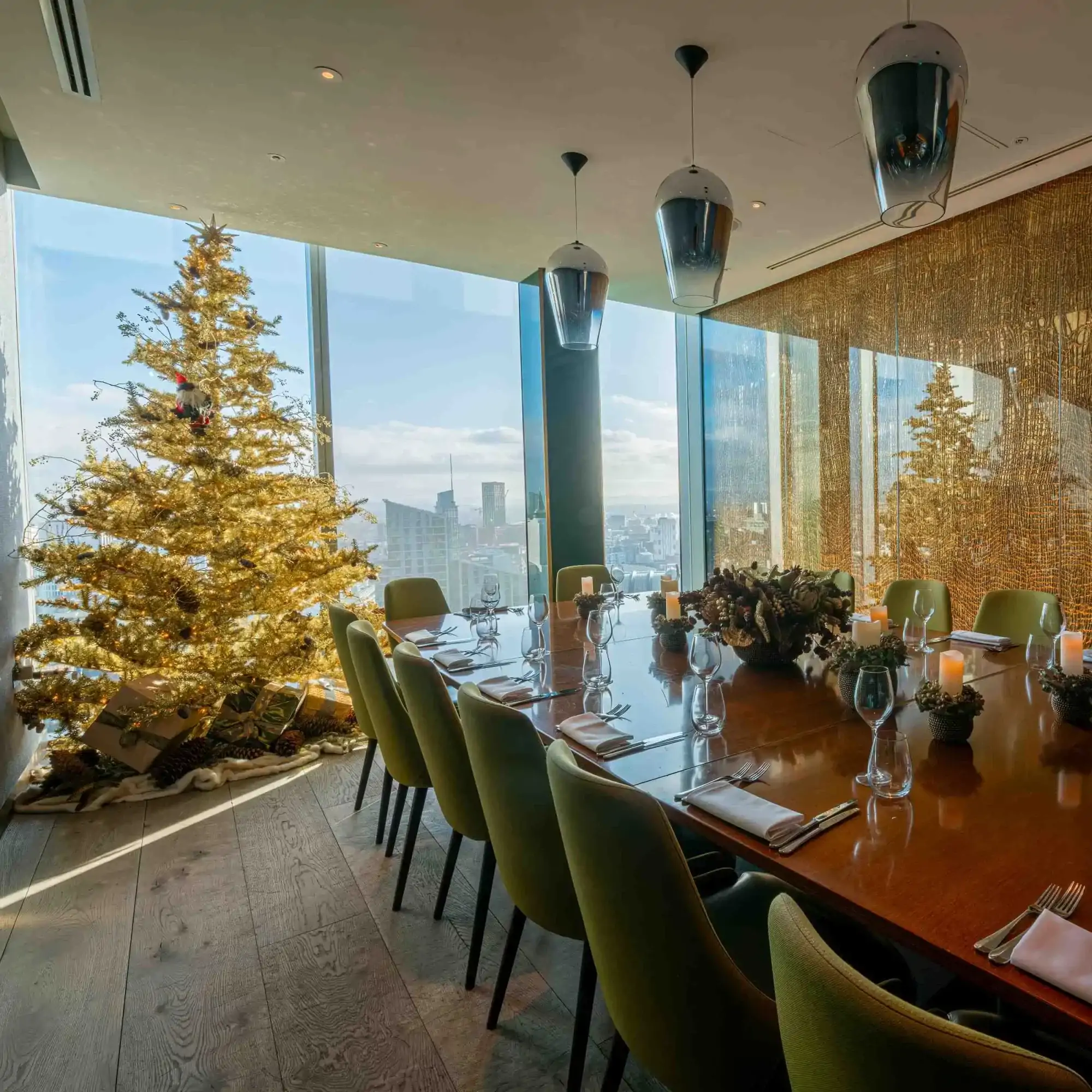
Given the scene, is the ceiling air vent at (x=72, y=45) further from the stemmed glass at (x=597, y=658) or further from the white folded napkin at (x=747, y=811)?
the white folded napkin at (x=747, y=811)

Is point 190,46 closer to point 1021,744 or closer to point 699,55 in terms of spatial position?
point 699,55

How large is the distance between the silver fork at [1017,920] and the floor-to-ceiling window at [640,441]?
434 cm

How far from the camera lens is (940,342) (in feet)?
13.0

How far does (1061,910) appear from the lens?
0.88 meters

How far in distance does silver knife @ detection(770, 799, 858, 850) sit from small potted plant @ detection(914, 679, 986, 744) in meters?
0.39

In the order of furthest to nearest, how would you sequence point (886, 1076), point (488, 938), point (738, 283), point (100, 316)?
point (738, 283), point (100, 316), point (488, 938), point (886, 1076)

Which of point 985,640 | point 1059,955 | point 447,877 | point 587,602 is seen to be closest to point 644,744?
point 1059,955

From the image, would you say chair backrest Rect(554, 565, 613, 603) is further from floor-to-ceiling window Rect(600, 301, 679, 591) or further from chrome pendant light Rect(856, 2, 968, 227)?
chrome pendant light Rect(856, 2, 968, 227)

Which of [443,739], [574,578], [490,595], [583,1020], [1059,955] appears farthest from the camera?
[574,578]

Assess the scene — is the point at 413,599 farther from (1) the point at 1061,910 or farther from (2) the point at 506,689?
(1) the point at 1061,910

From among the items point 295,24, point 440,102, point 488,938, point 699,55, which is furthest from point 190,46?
point 488,938

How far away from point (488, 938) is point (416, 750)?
1.94 feet

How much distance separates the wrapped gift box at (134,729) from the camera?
3156 millimetres

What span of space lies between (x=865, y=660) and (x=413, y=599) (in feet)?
8.13
